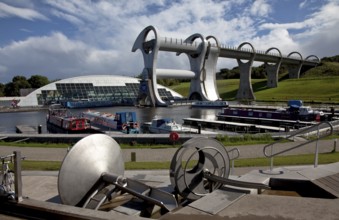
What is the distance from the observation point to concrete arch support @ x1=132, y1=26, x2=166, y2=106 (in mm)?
73562

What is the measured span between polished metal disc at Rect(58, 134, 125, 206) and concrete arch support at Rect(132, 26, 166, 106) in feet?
221

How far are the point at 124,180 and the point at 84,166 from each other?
3.46ft

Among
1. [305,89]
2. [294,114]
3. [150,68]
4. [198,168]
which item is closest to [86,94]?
[150,68]

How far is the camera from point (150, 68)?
75.7 m

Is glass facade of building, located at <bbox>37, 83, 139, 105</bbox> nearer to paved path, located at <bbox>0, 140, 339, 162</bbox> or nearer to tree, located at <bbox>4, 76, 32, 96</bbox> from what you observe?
tree, located at <bbox>4, 76, 32, 96</bbox>

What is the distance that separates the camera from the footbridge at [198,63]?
75.1 m

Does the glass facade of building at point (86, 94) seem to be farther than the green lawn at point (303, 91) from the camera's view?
Yes

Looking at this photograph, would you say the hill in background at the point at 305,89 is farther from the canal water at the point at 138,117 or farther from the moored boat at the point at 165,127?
the moored boat at the point at 165,127

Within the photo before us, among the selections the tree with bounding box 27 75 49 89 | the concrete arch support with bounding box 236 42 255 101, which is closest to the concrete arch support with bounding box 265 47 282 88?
the concrete arch support with bounding box 236 42 255 101

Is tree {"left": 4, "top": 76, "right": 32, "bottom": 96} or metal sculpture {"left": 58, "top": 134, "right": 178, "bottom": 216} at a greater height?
tree {"left": 4, "top": 76, "right": 32, "bottom": 96}

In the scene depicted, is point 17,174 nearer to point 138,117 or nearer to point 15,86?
point 138,117

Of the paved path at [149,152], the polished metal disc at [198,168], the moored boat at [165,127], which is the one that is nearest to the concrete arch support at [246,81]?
the moored boat at [165,127]

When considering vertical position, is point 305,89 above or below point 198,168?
above

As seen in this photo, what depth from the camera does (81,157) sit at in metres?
6.53
